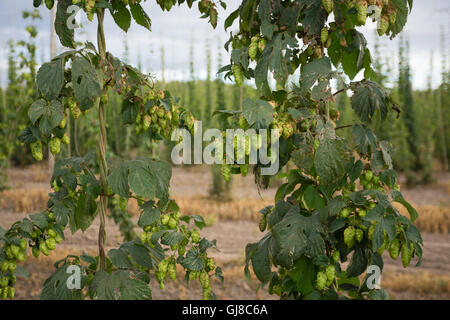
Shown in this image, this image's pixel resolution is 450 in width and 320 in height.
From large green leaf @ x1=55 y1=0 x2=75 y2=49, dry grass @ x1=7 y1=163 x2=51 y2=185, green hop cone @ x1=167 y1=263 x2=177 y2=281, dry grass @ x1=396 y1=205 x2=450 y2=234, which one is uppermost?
large green leaf @ x1=55 y1=0 x2=75 y2=49

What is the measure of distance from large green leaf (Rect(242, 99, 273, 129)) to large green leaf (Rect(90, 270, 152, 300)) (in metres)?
0.44

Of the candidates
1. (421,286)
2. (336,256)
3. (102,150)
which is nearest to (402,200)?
(336,256)

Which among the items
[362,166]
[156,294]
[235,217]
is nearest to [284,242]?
[362,166]

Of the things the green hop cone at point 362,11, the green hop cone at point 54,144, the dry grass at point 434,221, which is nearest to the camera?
the green hop cone at point 362,11

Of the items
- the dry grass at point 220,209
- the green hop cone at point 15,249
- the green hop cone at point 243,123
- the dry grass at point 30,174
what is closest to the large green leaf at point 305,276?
the green hop cone at point 243,123

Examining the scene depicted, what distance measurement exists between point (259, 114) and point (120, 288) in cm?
50

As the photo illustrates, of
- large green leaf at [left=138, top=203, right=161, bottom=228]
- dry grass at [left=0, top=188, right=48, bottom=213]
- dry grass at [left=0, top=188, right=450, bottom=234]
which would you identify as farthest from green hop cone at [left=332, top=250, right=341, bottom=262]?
dry grass at [left=0, top=188, right=48, bottom=213]

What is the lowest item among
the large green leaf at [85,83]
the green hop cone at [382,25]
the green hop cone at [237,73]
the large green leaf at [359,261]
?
the large green leaf at [359,261]

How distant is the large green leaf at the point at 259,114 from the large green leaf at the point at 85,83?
33 cm

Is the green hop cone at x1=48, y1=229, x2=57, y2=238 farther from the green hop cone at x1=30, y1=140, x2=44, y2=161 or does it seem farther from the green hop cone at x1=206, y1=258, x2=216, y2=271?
the green hop cone at x1=206, y1=258, x2=216, y2=271

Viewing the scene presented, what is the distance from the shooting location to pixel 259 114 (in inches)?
37.1

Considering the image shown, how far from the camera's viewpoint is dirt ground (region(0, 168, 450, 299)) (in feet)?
10.6

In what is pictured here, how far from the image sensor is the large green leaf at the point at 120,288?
37.2 inches

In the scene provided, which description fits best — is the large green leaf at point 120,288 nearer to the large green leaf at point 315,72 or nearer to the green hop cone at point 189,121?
the green hop cone at point 189,121
